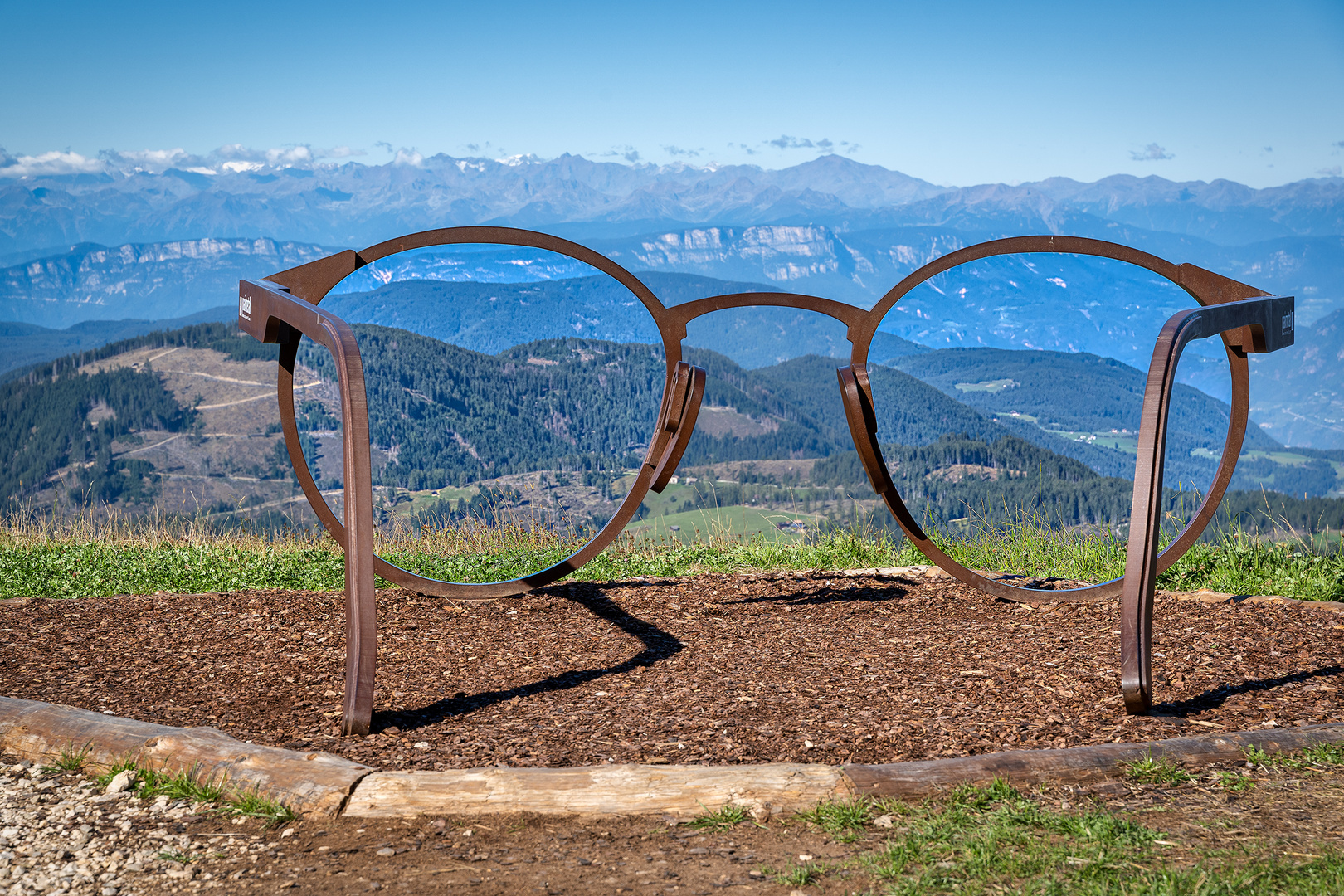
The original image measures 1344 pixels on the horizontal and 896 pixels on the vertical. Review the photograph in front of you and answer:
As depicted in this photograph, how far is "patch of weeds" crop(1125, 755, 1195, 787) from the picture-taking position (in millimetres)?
2334

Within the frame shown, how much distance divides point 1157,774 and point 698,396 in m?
2.44

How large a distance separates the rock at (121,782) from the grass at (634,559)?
2446 millimetres

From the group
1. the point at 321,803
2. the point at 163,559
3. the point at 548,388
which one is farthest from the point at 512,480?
the point at 321,803

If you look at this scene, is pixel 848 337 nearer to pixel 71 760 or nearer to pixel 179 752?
pixel 179 752

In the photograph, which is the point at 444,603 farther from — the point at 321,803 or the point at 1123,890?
the point at 1123,890

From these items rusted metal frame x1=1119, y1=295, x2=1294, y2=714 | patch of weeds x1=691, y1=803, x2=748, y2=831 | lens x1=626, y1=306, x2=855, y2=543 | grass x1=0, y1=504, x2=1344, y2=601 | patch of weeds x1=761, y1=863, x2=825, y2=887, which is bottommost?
lens x1=626, y1=306, x2=855, y2=543

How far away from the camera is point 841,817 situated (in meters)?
2.12

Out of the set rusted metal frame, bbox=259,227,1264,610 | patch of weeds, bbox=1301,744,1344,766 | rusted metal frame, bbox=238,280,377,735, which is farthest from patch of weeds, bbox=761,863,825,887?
rusted metal frame, bbox=259,227,1264,610

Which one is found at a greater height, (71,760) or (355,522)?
(355,522)

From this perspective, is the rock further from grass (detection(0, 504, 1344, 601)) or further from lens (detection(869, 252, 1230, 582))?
lens (detection(869, 252, 1230, 582))

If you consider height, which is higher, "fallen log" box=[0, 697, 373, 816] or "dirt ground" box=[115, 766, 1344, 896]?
"fallen log" box=[0, 697, 373, 816]

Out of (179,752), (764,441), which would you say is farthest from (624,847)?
(764,441)

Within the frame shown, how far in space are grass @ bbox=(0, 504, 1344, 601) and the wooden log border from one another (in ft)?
8.00

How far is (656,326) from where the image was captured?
14.6ft
